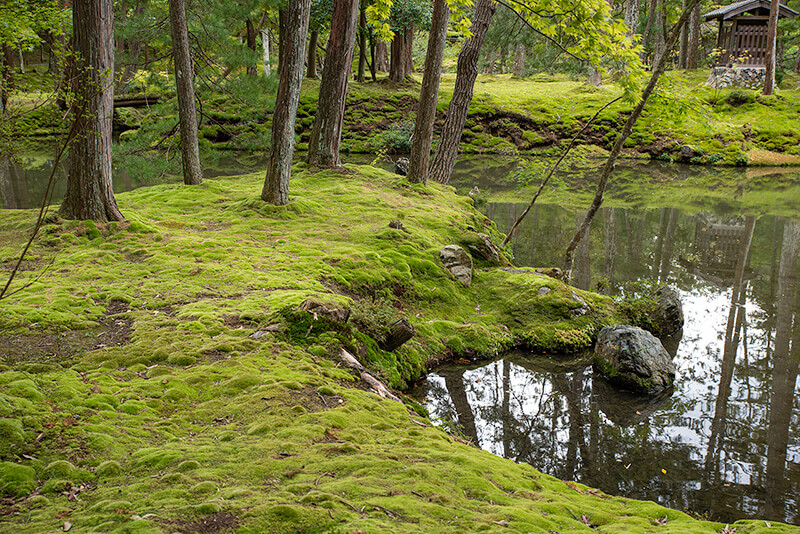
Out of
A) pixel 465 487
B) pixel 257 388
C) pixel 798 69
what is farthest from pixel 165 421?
pixel 798 69

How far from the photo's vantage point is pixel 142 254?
784 cm

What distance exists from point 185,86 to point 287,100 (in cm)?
288

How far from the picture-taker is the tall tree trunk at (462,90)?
12234mm

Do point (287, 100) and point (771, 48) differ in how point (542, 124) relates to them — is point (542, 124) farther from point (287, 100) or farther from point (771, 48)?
point (287, 100)

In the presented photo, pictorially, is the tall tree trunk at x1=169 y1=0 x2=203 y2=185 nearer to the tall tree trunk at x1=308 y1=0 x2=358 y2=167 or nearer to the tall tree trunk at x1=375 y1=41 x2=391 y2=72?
the tall tree trunk at x1=308 y1=0 x2=358 y2=167

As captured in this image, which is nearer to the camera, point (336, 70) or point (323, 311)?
point (323, 311)

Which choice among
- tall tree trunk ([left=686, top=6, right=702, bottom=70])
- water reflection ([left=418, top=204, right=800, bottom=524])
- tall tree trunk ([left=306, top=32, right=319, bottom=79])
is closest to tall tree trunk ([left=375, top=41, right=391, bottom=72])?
tall tree trunk ([left=306, top=32, right=319, bottom=79])

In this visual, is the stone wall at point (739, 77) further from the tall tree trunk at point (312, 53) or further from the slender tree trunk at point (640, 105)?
the slender tree trunk at point (640, 105)

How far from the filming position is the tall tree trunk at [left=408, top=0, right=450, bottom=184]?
11.7m

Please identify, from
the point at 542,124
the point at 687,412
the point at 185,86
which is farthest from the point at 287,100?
the point at 542,124

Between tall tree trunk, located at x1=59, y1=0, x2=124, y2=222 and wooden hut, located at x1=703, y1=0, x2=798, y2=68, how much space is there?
107 ft

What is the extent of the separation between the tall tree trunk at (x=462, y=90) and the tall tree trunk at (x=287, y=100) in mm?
4310

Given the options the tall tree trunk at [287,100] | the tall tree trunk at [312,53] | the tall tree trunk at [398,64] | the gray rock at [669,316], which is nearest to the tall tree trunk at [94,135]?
the tall tree trunk at [287,100]

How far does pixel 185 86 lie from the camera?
1113 cm
